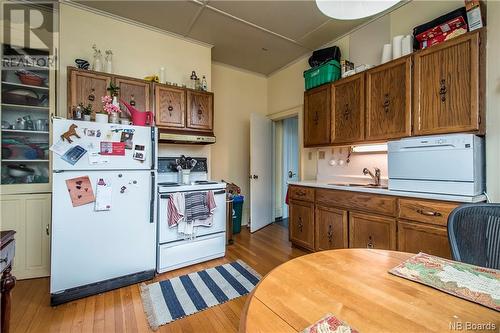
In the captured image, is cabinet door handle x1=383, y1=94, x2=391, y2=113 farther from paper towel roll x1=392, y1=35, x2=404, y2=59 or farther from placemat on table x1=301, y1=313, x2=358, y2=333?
placemat on table x1=301, y1=313, x2=358, y2=333

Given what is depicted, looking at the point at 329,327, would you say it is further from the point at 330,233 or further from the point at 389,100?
the point at 389,100

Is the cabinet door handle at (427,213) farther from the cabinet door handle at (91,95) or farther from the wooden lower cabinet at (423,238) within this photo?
the cabinet door handle at (91,95)

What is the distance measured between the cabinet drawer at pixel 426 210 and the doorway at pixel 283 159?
2575mm

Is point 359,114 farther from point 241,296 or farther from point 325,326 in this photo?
point 325,326

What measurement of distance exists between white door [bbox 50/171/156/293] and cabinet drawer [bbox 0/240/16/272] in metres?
0.69

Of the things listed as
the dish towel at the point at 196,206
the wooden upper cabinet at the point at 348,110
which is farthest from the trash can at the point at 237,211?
the wooden upper cabinet at the point at 348,110

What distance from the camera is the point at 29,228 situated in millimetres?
2266

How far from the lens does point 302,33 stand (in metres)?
2.92

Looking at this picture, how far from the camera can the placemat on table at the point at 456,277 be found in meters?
0.67

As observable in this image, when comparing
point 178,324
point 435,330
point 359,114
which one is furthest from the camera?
point 359,114

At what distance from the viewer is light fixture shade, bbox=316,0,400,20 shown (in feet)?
3.63

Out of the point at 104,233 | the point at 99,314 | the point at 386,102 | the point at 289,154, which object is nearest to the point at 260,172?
the point at 289,154

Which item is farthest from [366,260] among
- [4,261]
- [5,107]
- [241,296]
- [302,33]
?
[5,107]

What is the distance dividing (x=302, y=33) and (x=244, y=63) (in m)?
1.22
